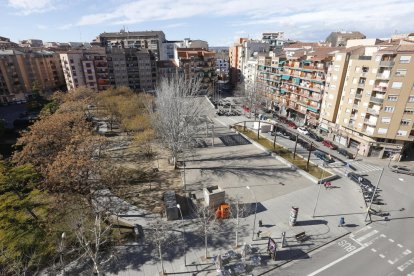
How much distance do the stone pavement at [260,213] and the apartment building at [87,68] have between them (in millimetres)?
59044

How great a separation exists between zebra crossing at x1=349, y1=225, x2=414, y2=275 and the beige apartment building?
2556cm

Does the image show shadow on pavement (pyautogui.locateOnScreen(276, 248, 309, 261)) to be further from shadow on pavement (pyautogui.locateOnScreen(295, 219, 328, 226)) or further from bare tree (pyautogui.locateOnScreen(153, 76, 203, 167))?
bare tree (pyautogui.locateOnScreen(153, 76, 203, 167))

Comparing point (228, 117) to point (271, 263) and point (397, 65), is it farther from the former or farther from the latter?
point (271, 263)

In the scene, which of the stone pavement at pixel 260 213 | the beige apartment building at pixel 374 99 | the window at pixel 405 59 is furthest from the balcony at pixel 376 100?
the stone pavement at pixel 260 213

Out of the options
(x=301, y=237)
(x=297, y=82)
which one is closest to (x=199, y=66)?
(x=297, y=82)

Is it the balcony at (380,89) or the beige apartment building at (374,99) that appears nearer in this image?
the beige apartment building at (374,99)

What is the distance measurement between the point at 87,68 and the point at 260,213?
82298 millimetres

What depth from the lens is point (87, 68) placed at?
86.8 metres

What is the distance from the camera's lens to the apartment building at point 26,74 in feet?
295

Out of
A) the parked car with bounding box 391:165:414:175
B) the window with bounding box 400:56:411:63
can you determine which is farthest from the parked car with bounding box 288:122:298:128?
the window with bounding box 400:56:411:63

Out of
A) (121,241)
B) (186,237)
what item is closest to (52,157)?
(121,241)

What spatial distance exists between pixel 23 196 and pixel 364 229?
4185 cm

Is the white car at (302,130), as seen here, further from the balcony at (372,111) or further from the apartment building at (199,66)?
the apartment building at (199,66)

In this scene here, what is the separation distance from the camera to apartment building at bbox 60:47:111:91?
3386 inches
